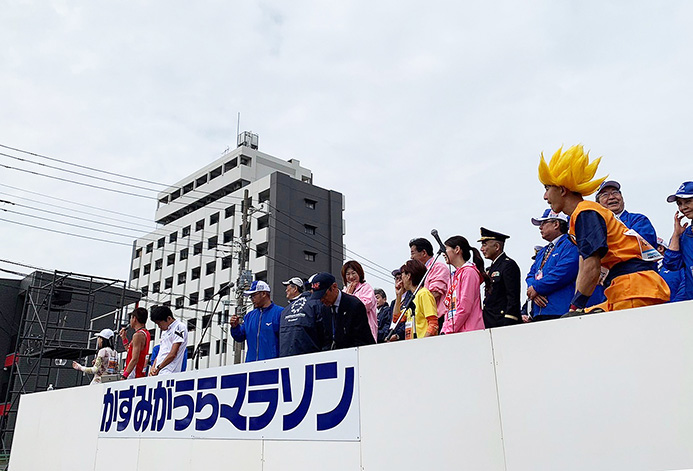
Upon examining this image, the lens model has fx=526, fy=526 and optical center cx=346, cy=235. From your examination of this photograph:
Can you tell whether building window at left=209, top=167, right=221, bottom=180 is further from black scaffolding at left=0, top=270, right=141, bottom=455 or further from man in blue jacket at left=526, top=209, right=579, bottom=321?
man in blue jacket at left=526, top=209, right=579, bottom=321

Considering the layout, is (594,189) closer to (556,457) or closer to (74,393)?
(556,457)

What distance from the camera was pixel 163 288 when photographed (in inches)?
1905

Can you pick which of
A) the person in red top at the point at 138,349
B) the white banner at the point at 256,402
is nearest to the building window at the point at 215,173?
the person in red top at the point at 138,349

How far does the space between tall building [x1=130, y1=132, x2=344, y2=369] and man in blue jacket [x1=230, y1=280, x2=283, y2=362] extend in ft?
97.0

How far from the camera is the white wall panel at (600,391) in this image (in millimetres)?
2061

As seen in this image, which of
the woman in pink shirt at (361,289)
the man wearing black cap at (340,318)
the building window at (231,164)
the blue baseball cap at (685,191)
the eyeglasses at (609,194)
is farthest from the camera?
the building window at (231,164)

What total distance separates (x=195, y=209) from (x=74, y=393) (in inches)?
1781

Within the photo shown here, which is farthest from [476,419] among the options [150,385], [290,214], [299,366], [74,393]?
[290,214]

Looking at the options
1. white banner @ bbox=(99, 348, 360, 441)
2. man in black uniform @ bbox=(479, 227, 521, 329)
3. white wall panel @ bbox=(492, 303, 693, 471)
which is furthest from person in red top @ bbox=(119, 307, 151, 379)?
white wall panel @ bbox=(492, 303, 693, 471)

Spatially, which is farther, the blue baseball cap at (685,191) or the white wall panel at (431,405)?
the blue baseball cap at (685,191)

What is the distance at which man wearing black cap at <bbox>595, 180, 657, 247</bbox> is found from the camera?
12.2 feet

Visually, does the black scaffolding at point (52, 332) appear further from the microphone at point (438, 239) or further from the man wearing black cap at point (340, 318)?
the microphone at point (438, 239)

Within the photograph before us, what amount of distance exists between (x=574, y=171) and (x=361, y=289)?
2654 mm

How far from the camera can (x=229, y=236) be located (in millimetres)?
43250
